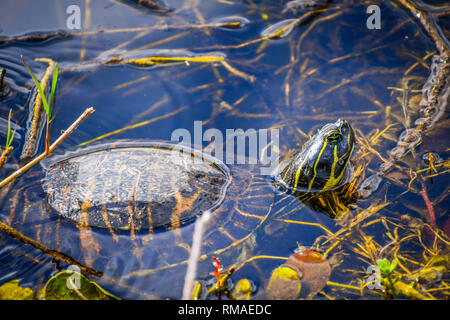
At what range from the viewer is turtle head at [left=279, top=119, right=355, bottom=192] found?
2.72m

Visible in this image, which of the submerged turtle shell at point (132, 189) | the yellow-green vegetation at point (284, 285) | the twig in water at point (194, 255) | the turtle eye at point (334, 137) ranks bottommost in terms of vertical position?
the yellow-green vegetation at point (284, 285)

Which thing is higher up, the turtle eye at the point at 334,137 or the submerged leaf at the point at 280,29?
the submerged leaf at the point at 280,29

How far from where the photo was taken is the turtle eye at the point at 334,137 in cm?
268

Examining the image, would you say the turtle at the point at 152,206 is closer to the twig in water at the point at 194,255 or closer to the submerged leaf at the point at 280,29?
the twig in water at the point at 194,255

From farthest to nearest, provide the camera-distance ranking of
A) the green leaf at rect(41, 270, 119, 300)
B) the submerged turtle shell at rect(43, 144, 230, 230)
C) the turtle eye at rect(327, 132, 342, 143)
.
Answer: the turtle eye at rect(327, 132, 342, 143), the submerged turtle shell at rect(43, 144, 230, 230), the green leaf at rect(41, 270, 119, 300)

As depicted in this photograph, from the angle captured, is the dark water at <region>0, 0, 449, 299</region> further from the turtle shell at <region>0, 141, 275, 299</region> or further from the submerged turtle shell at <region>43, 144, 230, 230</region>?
the submerged turtle shell at <region>43, 144, 230, 230</region>

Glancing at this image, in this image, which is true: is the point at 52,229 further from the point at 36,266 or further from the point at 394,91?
the point at 394,91

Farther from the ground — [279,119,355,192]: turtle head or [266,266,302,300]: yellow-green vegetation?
[279,119,355,192]: turtle head

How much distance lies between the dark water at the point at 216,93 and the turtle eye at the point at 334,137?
60 centimetres

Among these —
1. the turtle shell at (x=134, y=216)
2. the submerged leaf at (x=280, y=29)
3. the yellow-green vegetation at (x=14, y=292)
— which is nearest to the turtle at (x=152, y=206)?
the turtle shell at (x=134, y=216)

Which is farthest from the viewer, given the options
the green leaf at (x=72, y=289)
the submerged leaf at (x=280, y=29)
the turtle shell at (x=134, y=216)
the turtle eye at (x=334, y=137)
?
the submerged leaf at (x=280, y=29)


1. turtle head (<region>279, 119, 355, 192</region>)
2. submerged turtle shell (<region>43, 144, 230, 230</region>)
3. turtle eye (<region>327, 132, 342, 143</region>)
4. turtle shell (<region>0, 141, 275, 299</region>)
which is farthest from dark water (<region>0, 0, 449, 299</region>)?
turtle eye (<region>327, 132, 342, 143</region>)

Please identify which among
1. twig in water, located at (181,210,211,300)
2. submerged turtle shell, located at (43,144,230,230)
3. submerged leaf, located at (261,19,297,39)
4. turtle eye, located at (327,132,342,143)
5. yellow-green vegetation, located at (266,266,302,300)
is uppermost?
submerged leaf, located at (261,19,297,39)
